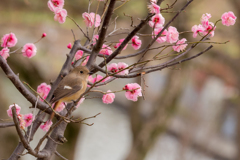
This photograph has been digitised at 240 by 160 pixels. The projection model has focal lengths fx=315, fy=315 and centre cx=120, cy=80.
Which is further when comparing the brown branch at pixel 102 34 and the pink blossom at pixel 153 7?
the pink blossom at pixel 153 7

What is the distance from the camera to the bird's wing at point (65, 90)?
168cm

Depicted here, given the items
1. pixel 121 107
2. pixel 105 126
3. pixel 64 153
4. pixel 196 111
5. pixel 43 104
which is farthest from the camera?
pixel 121 107

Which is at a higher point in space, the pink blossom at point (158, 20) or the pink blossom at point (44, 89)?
the pink blossom at point (158, 20)

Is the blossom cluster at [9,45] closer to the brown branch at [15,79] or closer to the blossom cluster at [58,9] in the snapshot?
the blossom cluster at [58,9]

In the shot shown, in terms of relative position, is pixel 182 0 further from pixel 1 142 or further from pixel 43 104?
pixel 43 104

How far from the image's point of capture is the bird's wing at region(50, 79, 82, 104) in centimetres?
168

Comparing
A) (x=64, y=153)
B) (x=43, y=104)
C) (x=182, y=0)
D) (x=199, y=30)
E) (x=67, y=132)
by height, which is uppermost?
(x=182, y=0)

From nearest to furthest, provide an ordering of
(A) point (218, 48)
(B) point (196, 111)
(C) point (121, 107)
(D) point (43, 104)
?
1. (D) point (43, 104)
2. (B) point (196, 111)
3. (A) point (218, 48)
4. (C) point (121, 107)

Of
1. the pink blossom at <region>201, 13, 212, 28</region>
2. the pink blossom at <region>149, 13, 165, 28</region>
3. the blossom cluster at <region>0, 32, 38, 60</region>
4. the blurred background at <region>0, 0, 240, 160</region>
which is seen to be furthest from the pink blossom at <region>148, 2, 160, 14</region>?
the blurred background at <region>0, 0, 240, 160</region>

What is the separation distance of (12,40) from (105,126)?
19.6ft

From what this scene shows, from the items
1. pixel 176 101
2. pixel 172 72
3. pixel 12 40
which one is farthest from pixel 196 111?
pixel 12 40

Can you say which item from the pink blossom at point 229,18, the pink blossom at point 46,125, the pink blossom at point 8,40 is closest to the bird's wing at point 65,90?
the pink blossom at point 46,125

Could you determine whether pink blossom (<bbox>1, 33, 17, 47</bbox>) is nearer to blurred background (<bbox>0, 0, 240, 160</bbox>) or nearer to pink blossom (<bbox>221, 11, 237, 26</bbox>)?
pink blossom (<bbox>221, 11, 237, 26</bbox>)

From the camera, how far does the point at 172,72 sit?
486cm
